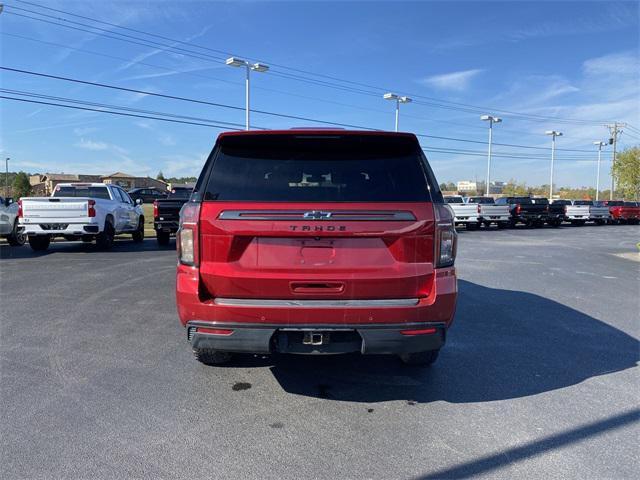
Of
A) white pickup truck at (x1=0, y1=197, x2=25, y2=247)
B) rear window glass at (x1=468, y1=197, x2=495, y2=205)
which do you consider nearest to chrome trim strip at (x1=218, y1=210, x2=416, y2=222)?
white pickup truck at (x1=0, y1=197, x2=25, y2=247)

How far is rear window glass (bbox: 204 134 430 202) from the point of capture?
358cm

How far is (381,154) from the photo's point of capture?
149 inches

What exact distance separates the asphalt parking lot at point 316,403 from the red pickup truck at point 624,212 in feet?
Answer: 117

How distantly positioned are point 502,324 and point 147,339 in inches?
169

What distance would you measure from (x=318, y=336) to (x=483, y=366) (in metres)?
2.06

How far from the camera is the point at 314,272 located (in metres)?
3.38

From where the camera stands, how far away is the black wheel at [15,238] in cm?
1438

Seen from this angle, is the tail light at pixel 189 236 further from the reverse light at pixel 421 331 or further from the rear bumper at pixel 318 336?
the reverse light at pixel 421 331

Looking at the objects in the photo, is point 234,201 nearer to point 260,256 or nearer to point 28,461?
point 260,256

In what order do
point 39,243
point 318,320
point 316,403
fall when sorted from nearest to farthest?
1. point 318,320
2. point 316,403
3. point 39,243

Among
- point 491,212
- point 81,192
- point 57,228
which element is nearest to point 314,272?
point 57,228

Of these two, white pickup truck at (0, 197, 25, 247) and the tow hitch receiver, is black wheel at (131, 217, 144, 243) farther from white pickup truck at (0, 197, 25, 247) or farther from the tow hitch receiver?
the tow hitch receiver

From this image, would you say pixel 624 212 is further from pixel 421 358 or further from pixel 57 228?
pixel 421 358

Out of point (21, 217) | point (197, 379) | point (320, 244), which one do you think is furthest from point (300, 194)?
point (21, 217)
